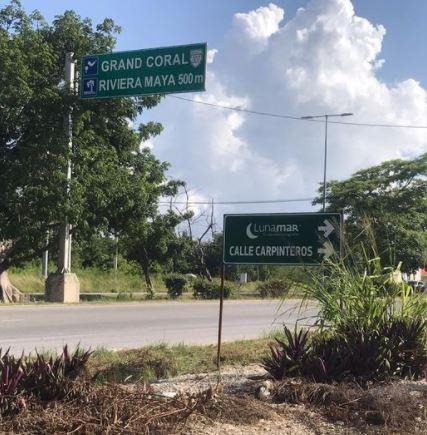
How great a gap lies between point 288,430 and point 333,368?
141cm

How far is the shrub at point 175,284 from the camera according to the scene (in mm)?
31953

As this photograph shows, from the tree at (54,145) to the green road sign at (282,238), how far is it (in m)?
14.6

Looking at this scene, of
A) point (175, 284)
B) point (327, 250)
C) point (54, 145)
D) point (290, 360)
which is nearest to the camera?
point (290, 360)

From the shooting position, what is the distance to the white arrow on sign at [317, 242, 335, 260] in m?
6.93

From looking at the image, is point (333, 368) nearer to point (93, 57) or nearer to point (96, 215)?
point (93, 57)

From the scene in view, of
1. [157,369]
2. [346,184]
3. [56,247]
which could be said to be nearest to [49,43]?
[56,247]

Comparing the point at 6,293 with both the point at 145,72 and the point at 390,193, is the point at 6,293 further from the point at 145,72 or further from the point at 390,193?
the point at 390,193

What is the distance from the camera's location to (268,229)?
24.3ft

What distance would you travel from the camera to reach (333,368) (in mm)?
6008

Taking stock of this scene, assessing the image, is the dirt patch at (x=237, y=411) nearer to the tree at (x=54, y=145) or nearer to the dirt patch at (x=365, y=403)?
the dirt patch at (x=365, y=403)

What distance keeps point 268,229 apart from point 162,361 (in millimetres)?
2027

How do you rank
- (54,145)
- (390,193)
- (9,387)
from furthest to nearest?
1. (390,193)
2. (54,145)
3. (9,387)

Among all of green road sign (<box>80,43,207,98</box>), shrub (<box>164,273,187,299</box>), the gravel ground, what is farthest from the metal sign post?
shrub (<box>164,273,187,299</box>)

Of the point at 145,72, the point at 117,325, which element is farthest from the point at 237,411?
the point at 145,72
